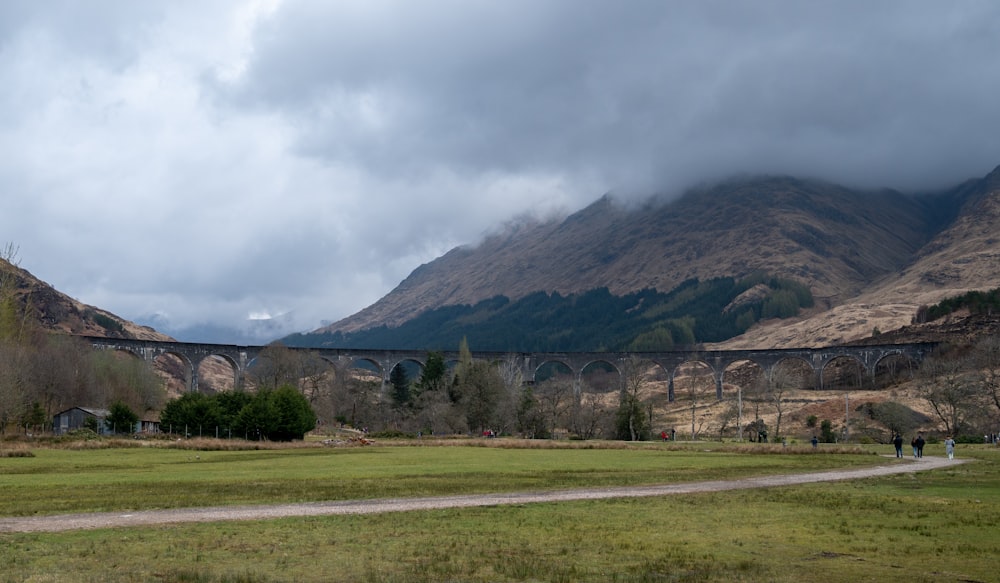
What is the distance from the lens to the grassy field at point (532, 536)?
524 inches

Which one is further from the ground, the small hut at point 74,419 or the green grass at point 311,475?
the small hut at point 74,419

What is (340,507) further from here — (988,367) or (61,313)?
(61,313)

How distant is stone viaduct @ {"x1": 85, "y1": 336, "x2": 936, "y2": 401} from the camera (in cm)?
12706

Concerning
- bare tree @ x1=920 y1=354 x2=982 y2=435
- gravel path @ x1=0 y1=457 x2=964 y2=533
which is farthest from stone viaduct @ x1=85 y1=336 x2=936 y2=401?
gravel path @ x1=0 y1=457 x2=964 y2=533

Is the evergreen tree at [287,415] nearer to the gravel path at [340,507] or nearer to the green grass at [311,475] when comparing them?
the green grass at [311,475]

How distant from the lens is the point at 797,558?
14.5 m

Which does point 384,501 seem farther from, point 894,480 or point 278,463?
point 278,463

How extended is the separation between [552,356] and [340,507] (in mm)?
131803

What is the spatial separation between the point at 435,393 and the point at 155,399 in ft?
121

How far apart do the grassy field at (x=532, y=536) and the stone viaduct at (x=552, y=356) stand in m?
92.0

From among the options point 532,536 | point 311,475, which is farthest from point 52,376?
point 532,536

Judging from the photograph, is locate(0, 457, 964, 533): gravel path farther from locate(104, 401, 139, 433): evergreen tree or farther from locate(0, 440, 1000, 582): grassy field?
locate(104, 401, 139, 433): evergreen tree

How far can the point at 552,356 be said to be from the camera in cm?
15375

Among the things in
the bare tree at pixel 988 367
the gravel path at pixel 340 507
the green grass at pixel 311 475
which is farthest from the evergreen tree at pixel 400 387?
the gravel path at pixel 340 507
